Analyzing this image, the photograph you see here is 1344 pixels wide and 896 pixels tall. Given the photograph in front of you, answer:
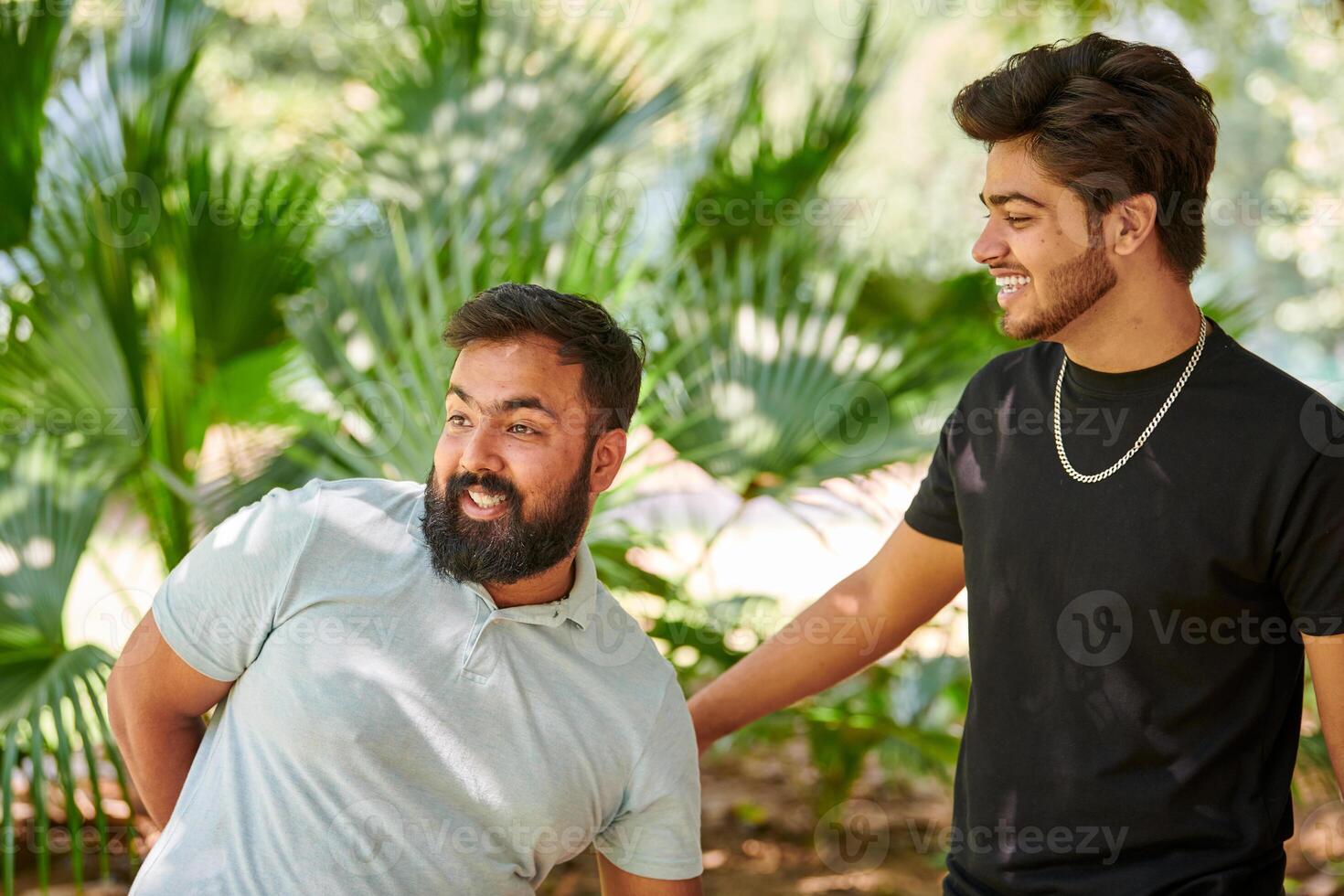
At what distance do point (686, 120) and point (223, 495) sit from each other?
2.30m

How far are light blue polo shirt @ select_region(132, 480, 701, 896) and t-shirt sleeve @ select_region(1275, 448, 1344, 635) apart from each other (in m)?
0.94

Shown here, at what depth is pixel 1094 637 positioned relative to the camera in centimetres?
188

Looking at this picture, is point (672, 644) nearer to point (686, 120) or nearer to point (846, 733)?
point (846, 733)

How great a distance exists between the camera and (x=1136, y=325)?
1956 millimetres

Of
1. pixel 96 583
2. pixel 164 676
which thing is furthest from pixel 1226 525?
pixel 96 583

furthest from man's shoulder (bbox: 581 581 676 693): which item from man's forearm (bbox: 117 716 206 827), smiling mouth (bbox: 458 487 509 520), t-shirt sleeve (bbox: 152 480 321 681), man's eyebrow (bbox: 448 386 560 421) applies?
man's forearm (bbox: 117 716 206 827)

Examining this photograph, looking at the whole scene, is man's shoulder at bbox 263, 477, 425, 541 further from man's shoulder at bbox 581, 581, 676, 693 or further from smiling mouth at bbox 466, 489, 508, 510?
man's shoulder at bbox 581, 581, 676, 693

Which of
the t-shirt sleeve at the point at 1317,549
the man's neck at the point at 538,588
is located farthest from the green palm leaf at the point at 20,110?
the t-shirt sleeve at the point at 1317,549

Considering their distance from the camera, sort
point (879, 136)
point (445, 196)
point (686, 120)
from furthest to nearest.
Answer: point (879, 136) < point (686, 120) < point (445, 196)

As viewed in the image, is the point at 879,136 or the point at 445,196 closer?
A: the point at 445,196

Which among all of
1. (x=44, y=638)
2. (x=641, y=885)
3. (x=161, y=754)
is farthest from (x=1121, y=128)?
(x=44, y=638)

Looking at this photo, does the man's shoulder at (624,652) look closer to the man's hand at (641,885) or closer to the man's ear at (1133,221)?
the man's hand at (641,885)

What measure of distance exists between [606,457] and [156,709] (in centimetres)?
83

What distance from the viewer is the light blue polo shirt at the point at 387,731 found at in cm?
196
